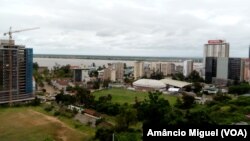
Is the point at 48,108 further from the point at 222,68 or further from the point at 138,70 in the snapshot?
the point at 138,70

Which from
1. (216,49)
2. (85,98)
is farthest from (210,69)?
(85,98)

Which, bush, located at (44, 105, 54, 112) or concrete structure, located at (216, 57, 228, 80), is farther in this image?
concrete structure, located at (216, 57, 228, 80)

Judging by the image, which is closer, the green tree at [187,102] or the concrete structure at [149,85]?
the green tree at [187,102]

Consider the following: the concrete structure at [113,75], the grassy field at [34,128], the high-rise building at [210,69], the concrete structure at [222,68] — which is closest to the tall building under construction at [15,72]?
the grassy field at [34,128]

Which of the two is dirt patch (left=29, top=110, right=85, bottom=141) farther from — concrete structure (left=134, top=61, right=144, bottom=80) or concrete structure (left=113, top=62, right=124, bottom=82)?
concrete structure (left=134, top=61, right=144, bottom=80)

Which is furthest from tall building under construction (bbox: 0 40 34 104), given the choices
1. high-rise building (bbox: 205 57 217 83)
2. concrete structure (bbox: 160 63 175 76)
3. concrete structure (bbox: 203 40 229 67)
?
concrete structure (bbox: 160 63 175 76)

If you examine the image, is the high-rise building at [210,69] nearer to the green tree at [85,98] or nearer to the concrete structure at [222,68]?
the concrete structure at [222,68]
